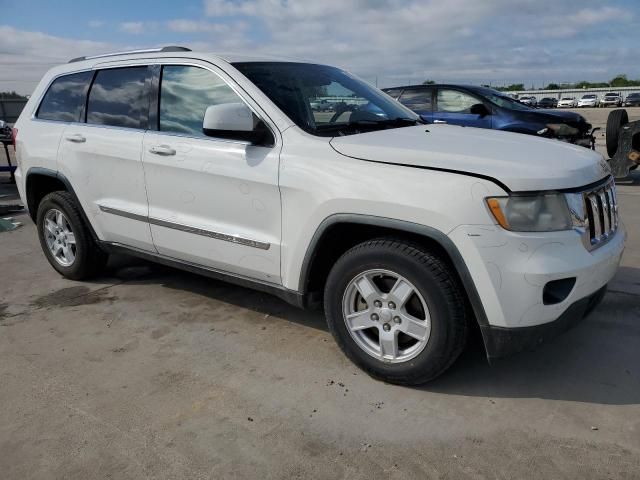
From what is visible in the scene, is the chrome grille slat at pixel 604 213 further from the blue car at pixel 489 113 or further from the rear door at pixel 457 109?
the rear door at pixel 457 109

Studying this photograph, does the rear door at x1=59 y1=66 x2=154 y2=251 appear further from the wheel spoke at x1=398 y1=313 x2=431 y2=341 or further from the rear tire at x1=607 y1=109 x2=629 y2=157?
the rear tire at x1=607 y1=109 x2=629 y2=157

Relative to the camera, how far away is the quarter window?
143 inches

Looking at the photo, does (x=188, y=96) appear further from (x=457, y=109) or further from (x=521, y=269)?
(x=457, y=109)

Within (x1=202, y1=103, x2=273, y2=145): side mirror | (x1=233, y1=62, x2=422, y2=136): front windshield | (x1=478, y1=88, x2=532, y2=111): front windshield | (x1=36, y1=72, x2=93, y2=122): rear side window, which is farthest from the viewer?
(x1=478, y1=88, x2=532, y2=111): front windshield

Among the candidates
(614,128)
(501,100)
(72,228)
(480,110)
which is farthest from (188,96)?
(614,128)

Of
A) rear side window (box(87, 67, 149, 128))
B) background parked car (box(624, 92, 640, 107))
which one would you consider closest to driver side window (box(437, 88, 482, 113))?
rear side window (box(87, 67, 149, 128))

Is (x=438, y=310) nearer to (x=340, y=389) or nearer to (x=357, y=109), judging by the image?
(x=340, y=389)

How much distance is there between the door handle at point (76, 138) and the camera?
4395mm

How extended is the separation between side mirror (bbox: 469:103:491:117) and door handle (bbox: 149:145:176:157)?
265 inches

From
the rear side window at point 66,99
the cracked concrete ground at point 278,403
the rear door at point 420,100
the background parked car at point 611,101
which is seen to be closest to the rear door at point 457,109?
the rear door at point 420,100

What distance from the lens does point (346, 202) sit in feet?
9.80

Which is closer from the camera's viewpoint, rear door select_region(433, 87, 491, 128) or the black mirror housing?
the black mirror housing

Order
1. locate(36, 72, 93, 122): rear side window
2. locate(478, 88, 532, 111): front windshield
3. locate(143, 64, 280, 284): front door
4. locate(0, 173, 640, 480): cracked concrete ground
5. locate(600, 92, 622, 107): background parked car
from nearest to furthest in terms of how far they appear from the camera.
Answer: locate(0, 173, 640, 480): cracked concrete ground, locate(143, 64, 280, 284): front door, locate(36, 72, 93, 122): rear side window, locate(478, 88, 532, 111): front windshield, locate(600, 92, 622, 107): background parked car

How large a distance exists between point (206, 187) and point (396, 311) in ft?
4.73
